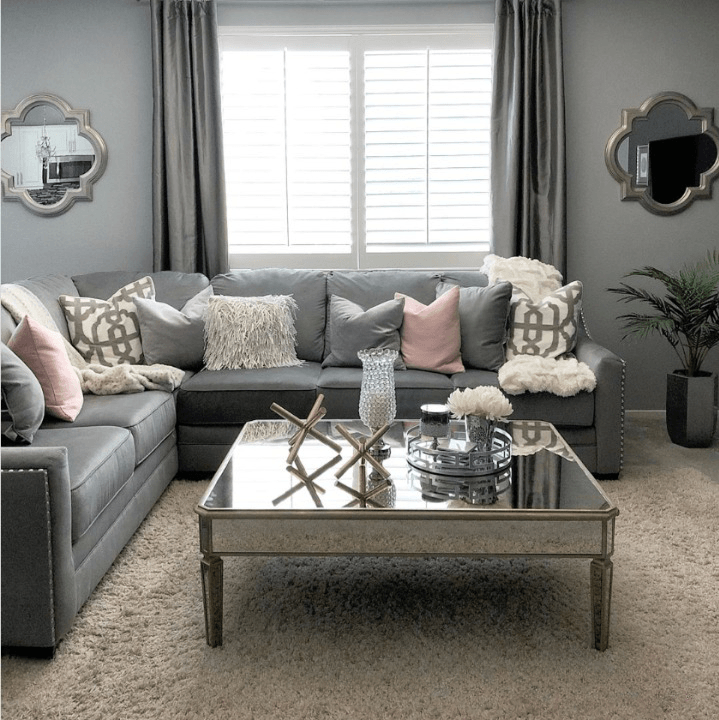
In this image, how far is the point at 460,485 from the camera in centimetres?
248

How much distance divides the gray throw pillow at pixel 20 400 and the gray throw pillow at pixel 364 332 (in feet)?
5.57

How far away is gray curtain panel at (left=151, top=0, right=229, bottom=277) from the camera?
4746mm

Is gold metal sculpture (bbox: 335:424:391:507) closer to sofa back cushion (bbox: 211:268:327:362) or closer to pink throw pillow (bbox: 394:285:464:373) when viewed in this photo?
pink throw pillow (bbox: 394:285:464:373)

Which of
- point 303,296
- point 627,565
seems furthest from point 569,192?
point 627,565

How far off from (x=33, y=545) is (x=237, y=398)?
1.72m

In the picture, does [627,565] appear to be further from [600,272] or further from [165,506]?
[600,272]

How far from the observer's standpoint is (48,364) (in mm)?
3062

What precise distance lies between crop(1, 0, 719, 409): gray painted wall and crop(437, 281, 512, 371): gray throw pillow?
1076 millimetres

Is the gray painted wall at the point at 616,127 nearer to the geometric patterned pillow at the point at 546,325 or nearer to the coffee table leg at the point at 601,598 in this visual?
the geometric patterned pillow at the point at 546,325


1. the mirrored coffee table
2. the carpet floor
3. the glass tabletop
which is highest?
the glass tabletop

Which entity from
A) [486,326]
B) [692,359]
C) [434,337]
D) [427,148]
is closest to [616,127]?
[427,148]

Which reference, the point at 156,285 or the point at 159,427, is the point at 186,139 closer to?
the point at 156,285

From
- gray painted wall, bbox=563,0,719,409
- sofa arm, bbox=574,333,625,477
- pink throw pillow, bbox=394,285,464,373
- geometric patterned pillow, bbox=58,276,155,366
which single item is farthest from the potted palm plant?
geometric patterned pillow, bbox=58,276,155,366

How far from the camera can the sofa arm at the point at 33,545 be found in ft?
7.14
